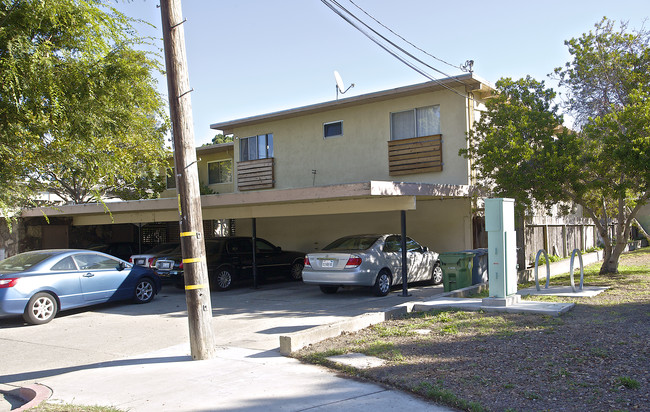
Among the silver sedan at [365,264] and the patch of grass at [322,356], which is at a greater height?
the silver sedan at [365,264]

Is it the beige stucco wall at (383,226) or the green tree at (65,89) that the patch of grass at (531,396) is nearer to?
the green tree at (65,89)

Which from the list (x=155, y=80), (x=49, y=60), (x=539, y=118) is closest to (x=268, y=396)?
(x=49, y=60)

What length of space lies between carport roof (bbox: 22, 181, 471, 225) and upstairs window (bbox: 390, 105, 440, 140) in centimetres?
279

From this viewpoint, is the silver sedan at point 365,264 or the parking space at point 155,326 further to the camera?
the silver sedan at point 365,264

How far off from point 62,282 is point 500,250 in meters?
8.83

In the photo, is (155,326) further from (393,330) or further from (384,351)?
(384,351)

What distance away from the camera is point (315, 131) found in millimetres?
19172

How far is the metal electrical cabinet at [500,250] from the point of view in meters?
9.80

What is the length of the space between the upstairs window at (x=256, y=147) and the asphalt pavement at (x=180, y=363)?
28.7 ft

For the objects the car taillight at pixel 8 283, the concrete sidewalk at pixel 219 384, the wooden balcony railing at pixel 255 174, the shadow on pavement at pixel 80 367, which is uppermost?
the wooden balcony railing at pixel 255 174

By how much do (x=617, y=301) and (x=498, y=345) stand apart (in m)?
4.52

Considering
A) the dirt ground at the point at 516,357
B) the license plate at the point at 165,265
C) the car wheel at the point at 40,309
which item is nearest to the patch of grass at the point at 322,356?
the dirt ground at the point at 516,357

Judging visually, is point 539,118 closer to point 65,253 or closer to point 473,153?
point 473,153

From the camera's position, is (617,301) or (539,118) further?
(539,118)
